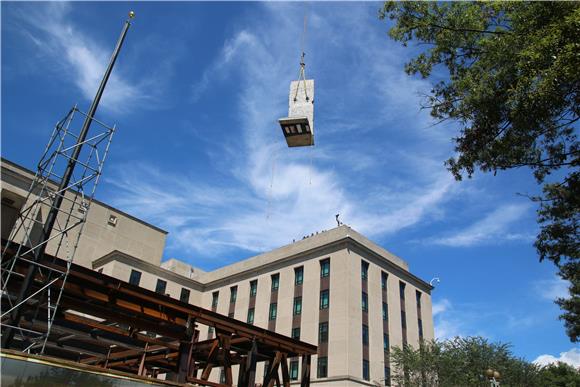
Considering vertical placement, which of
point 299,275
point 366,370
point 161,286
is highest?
point 299,275

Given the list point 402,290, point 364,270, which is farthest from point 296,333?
point 402,290

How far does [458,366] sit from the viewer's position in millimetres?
37938

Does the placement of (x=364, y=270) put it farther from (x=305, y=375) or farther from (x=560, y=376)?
(x=560, y=376)

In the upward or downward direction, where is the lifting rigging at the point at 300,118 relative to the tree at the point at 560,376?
upward

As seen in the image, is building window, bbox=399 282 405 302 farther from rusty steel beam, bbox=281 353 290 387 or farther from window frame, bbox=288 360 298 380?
rusty steel beam, bbox=281 353 290 387

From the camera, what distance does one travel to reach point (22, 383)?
10.3m

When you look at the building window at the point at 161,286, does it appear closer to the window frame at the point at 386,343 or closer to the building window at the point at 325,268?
the building window at the point at 325,268

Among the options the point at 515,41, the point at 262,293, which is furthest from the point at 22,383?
the point at 262,293

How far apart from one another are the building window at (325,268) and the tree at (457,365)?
9.58 m

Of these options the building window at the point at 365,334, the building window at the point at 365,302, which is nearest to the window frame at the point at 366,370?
the building window at the point at 365,334

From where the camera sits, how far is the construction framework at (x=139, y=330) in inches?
625

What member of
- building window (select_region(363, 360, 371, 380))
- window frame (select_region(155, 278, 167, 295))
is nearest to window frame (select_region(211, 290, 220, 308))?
window frame (select_region(155, 278, 167, 295))

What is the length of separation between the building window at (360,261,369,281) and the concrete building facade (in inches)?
4.4

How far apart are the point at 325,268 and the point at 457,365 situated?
48.9 feet
